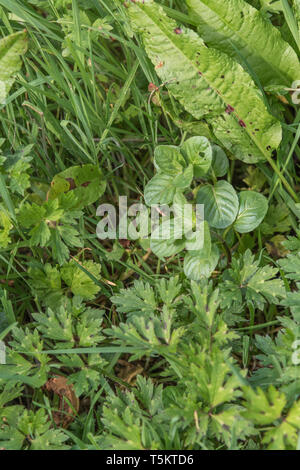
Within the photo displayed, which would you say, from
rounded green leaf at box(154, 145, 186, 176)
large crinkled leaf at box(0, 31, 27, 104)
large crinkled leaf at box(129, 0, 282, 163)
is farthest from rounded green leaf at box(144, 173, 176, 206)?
large crinkled leaf at box(0, 31, 27, 104)

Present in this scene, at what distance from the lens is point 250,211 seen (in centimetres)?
181

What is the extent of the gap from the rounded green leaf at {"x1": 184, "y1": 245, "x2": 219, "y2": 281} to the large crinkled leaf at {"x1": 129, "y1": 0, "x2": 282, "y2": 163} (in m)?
0.49

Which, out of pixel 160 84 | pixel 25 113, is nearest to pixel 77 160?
pixel 25 113

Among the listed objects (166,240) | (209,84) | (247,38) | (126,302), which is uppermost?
(247,38)

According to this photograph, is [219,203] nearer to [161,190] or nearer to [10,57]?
[161,190]

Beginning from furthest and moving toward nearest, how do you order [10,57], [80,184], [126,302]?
[80,184]
[10,57]
[126,302]

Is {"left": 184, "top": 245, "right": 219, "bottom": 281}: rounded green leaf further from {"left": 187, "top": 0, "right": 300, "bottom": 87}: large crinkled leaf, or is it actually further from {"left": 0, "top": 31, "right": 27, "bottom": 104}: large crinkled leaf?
{"left": 0, "top": 31, "right": 27, "bottom": 104}: large crinkled leaf

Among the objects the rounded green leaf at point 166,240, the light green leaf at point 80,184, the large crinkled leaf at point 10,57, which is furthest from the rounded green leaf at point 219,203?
the large crinkled leaf at point 10,57

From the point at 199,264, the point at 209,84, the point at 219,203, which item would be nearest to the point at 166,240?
the point at 199,264

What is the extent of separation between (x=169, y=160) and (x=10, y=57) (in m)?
0.73

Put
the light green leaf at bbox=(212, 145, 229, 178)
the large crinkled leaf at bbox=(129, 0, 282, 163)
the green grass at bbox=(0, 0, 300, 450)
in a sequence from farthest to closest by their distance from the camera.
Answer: the light green leaf at bbox=(212, 145, 229, 178), the large crinkled leaf at bbox=(129, 0, 282, 163), the green grass at bbox=(0, 0, 300, 450)

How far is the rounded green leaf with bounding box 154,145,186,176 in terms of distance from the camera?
1779 millimetres

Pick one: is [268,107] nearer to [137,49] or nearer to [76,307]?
[137,49]

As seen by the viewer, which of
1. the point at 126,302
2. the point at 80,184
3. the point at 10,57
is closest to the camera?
the point at 126,302
